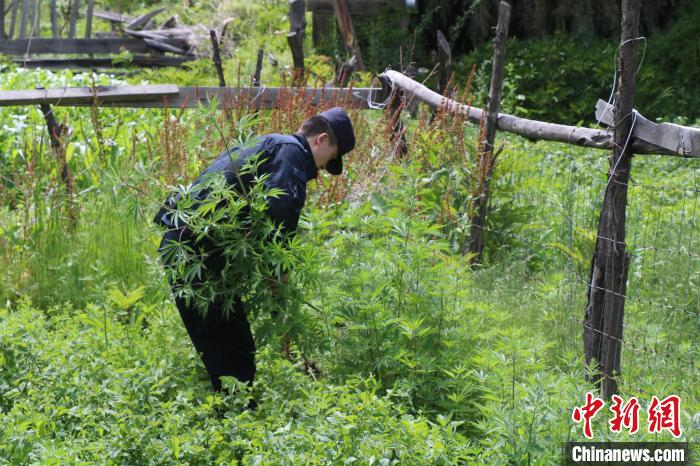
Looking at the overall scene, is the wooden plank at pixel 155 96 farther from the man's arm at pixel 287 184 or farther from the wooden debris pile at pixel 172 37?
the wooden debris pile at pixel 172 37

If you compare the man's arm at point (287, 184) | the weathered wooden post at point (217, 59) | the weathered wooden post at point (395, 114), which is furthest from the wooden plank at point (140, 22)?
the man's arm at point (287, 184)

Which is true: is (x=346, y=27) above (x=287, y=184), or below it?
above

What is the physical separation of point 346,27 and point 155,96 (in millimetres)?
8028

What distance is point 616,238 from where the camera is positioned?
4711 mm

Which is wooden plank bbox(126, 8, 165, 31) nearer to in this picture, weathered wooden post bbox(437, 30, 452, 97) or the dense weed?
weathered wooden post bbox(437, 30, 452, 97)

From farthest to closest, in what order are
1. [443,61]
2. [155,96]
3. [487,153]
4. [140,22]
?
[140,22], [443,61], [155,96], [487,153]

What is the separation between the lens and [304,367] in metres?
5.06

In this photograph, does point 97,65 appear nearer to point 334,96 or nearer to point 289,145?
point 334,96

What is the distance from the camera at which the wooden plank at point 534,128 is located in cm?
486

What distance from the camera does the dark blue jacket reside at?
4.36 meters

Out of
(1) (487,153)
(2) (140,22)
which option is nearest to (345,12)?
(2) (140,22)

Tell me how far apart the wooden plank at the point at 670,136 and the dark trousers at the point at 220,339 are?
90.6 inches

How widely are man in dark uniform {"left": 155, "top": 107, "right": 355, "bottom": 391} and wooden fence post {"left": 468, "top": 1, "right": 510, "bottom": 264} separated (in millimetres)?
2519

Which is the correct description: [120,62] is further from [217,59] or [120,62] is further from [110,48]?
[217,59]
